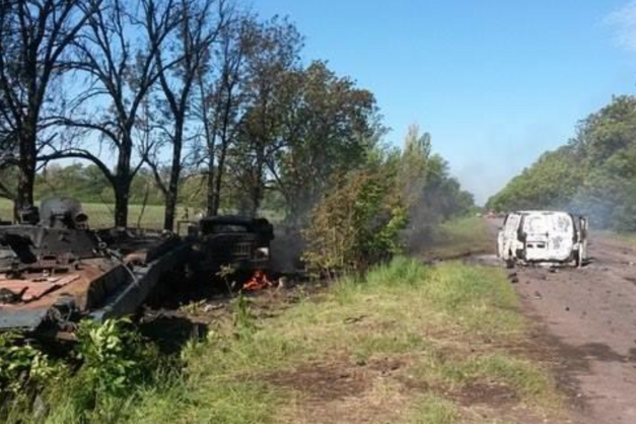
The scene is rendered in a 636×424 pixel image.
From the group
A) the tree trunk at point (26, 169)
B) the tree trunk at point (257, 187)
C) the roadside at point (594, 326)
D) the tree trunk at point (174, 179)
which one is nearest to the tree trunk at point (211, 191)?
the tree trunk at point (257, 187)

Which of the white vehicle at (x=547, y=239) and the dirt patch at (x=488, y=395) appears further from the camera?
the white vehicle at (x=547, y=239)

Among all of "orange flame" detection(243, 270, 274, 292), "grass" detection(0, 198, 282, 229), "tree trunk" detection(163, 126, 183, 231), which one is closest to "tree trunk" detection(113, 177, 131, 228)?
"grass" detection(0, 198, 282, 229)

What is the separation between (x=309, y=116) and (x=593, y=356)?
3053cm

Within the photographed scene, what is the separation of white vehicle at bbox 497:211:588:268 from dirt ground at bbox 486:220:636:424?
0.66 meters

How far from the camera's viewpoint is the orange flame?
20172 mm

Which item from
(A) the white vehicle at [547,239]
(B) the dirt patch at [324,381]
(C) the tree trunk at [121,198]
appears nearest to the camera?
(B) the dirt patch at [324,381]

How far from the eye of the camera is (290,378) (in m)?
8.92

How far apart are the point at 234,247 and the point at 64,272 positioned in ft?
33.2

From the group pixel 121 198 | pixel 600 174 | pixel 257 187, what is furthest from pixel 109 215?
pixel 600 174

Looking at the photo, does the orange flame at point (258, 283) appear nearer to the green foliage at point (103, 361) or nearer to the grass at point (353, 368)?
the grass at point (353, 368)

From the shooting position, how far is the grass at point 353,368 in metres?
7.24

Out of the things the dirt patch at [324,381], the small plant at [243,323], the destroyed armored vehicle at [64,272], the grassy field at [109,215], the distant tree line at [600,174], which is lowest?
the dirt patch at [324,381]

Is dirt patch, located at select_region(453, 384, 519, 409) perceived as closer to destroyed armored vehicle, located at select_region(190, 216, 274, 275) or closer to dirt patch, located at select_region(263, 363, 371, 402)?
dirt patch, located at select_region(263, 363, 371, 402)

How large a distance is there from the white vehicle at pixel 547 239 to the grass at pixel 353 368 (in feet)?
29.3
